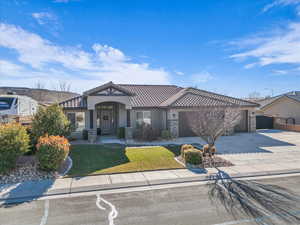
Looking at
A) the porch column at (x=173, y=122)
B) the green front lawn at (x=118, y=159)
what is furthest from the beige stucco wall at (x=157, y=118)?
the green front lawn at (x=118, y=159)

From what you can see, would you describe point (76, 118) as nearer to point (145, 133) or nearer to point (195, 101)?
point (145, 133)

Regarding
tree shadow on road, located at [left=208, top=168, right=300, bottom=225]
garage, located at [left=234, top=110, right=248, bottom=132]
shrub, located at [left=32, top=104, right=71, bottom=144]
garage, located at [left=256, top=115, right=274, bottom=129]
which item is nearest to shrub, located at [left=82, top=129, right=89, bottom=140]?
shrub, located at [left=32, top=104, right=71, bottom=144]

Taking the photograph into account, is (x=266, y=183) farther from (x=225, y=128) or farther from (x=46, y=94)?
(x=46, y=94)

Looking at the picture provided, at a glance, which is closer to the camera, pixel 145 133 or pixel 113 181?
pixel 113 181

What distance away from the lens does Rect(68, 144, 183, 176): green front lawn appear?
8.84 metres

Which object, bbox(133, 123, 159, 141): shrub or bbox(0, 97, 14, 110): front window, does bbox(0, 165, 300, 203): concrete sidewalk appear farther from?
bbox(0, 97, 14, 110): front window

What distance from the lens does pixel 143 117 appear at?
59.9 ft

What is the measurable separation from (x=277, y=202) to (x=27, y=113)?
23197 mm

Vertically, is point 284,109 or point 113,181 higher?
point 284,109

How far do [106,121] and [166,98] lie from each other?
6950mm

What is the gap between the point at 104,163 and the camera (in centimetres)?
970

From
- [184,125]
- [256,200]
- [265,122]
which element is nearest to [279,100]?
[265,122]

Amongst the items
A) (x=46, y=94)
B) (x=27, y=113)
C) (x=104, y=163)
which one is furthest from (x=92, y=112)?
(x=46, y=94)

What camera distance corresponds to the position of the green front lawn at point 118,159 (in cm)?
884
